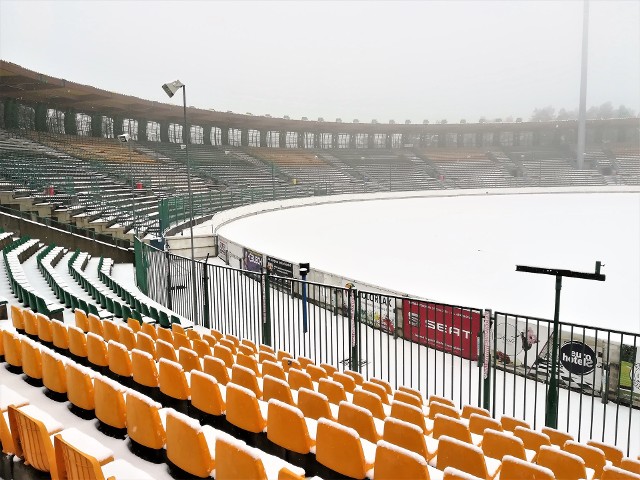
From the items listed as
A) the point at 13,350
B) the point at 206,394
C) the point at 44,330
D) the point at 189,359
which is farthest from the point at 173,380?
the point at 44,330

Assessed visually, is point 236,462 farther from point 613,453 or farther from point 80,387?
point 613,453

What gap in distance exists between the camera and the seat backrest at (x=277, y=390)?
451 cm

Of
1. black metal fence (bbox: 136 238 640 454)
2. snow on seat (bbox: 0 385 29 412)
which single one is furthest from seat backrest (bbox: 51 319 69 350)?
black metal fence (bbox: 136 238 640 454)

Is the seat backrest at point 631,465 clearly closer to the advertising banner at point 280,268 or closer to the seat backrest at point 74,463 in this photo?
the seat backrest at point 74,463

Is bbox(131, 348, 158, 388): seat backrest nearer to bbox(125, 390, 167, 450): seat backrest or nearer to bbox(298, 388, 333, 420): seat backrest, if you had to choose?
bbox(125, 390, 167, 450): seat backrest

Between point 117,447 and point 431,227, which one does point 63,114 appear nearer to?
point 431,227

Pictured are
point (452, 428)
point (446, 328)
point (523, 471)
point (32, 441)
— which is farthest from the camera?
point (446, 328)

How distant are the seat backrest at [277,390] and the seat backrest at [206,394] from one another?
0.54 m

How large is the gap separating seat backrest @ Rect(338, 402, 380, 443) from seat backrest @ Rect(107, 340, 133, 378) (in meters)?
2.32

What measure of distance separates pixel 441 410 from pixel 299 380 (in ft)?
4.89

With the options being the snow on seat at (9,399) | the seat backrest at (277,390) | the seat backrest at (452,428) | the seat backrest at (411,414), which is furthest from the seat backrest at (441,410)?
the snow on seat at (9,399)

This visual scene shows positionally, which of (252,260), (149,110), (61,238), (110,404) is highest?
(149,110)

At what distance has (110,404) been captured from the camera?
381cm

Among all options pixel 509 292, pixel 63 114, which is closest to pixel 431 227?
pixel 509 292
